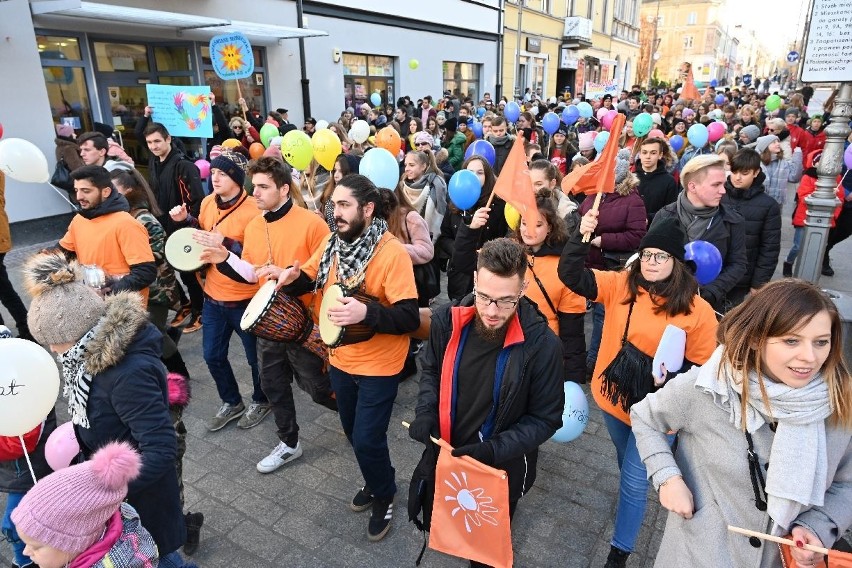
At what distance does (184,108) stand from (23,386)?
219 inches

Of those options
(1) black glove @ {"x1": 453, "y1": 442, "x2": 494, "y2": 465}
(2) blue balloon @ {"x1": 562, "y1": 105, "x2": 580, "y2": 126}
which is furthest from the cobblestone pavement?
(2) blue balloon @ {"x1": 562, "y1": 105, "x2": 580, "y2": 126}

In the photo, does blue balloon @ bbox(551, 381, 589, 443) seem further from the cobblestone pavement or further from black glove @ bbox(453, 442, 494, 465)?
black glove @ bbox(453, 442, 494, 465)

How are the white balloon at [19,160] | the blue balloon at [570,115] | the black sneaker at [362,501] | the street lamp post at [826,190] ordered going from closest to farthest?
the black sneaker at [362,501] → the street lamp post at [826,190] → the white balloon at [19,160] → the blue balloon at [570,115]

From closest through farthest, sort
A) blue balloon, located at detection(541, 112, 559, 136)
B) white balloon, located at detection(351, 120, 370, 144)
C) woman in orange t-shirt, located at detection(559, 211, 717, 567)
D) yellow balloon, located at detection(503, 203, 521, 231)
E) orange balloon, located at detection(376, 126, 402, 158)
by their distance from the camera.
Answer: woman in orange t-shirt, located at detection(559, 211, 717, 567), yellow balloon, located at detection(503, 203, 521, 231), orange balloon, located at detection(376, 126, 402, 158), white balloon, located at detection(351, 120, 370, 144), blue balloon, located at detection(541, 112, 559, 136)

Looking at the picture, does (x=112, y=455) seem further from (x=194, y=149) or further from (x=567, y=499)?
(x=194, y=149)

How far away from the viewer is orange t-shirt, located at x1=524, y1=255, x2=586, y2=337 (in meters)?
3.38

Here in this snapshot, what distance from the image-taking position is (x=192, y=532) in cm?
299

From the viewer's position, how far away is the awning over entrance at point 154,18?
316 inches

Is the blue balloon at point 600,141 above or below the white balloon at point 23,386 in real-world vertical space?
above

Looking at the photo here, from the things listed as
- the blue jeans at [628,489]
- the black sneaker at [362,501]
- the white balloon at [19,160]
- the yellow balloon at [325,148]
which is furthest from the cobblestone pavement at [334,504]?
the yellow balloon at [325,148]

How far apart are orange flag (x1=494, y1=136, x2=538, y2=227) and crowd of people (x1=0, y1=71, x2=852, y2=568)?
0.27ft

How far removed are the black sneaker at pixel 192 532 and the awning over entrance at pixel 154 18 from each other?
806 centimetres

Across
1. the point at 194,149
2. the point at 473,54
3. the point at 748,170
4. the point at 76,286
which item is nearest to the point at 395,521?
the point at 76,286

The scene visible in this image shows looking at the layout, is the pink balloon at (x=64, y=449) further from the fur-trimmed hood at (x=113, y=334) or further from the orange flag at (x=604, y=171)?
the orange flag at (x=604, y=171)
